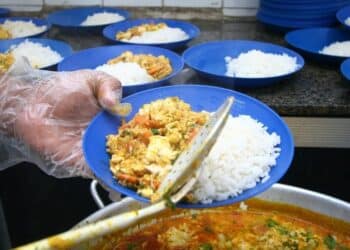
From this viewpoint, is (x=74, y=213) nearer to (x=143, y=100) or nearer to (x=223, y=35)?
(x=143, y=100)

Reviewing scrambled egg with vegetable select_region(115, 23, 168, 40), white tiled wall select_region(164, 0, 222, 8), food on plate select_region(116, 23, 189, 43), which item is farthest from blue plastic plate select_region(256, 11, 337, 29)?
scrambled egg with vegetable select_region(115, 23, 168, 40)

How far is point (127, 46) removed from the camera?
2.07m

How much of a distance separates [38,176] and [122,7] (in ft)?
4.15

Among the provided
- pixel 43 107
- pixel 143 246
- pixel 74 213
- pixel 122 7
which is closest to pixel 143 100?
pixel 43 107

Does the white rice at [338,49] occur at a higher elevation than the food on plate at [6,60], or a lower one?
higher

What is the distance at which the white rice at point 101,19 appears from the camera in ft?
7.86

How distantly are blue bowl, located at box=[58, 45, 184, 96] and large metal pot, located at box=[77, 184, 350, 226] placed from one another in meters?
0.59

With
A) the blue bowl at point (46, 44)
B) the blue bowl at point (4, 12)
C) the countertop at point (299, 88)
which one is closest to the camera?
the countertop at point (299, 88)

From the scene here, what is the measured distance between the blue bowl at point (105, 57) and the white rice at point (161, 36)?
0.41 feet

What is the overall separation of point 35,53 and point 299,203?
138 cm

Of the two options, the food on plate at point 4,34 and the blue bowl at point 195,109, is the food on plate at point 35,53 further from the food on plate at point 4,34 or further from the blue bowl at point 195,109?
the blue bowl at point 195,109

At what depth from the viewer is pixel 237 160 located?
3.45ft

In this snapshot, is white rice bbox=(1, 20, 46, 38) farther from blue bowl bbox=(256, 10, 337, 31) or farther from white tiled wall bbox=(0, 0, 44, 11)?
blue bowl bbox=(256, 10, 337, 31)

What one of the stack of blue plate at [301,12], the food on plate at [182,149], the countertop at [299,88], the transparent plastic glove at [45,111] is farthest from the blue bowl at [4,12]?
the food on plate at [182,149]
